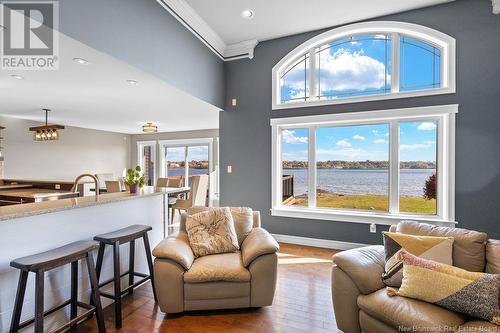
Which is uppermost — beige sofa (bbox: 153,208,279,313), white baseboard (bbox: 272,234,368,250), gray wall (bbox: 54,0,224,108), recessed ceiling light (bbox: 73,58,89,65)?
gray wall (bbox: 54,0,224,108)

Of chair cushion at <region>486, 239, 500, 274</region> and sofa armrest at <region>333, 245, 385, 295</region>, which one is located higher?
chair cushion at <region>486, 239, 500, 274</region>

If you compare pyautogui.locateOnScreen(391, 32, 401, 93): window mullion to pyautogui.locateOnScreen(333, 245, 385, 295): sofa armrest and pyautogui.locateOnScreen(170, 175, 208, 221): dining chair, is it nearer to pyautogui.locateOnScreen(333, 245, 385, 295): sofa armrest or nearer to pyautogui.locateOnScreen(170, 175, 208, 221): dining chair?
pyautogui.locateOnScreen(333, 245, 385, 295): sofa armrest

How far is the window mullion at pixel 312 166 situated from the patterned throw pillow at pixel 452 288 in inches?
98.7

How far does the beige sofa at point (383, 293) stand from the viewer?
1467mm

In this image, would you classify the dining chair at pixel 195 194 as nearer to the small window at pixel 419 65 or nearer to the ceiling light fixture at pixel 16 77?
the ceiling light fixture at pixel 16 77

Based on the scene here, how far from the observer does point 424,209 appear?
141 inches

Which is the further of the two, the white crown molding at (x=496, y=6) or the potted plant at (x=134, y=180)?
the white crown molding at (x=496, y=6)

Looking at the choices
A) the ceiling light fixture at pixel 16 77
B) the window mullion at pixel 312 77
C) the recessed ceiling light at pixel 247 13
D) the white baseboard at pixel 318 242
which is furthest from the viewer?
the window mullion at pixel 312 77

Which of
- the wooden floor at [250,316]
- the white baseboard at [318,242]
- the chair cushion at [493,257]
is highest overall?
the chair cushion at [493,257]

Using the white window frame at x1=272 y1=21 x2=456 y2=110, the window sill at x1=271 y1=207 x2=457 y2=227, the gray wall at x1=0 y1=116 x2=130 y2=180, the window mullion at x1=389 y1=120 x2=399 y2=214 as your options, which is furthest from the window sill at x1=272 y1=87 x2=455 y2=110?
the gray wall at x1=0 y1=116 x2=130 y2=180

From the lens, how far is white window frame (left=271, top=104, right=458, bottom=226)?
331 cm

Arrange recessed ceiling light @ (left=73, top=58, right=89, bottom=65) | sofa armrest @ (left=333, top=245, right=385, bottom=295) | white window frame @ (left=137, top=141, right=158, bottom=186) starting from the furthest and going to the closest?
1. white window frame @ (left=137, top=141, right=158, bottom=186)
2. recessed ceiling light @ (left=73, top=58, right=89, bottom=65)
3. sofa armrest @ (left=333, top=245, right=385, bottom=295)

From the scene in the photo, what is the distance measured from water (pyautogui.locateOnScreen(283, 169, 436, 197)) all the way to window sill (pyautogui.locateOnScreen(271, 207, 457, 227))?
0.34 metres

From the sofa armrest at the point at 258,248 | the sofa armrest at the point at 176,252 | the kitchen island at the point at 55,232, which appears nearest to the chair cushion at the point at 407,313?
the sofa armrest at the point at 258,248
